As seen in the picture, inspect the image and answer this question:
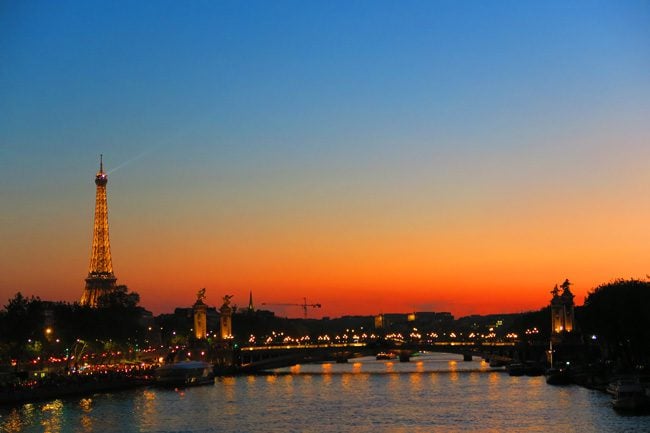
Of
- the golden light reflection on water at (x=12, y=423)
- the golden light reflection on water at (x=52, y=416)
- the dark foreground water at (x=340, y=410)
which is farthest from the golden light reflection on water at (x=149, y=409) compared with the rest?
the golden light reflection on water at (x=12, y=423)

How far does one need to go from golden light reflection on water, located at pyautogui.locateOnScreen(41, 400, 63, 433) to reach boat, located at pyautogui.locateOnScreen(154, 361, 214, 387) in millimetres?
24477

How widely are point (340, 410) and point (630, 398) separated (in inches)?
716

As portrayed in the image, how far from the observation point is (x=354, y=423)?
212 ft

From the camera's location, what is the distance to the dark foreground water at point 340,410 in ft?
204

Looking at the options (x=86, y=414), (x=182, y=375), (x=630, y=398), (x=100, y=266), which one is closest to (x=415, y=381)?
(x=182, y=375)

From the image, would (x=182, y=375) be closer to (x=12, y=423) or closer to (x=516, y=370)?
(x=516, y=370)

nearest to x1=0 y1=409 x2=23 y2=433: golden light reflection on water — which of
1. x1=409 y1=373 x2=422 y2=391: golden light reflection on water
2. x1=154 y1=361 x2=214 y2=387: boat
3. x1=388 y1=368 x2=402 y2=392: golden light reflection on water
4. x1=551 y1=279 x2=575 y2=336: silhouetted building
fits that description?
x1=388 y1=368 x2=402 y2=392: golden light reflection on water

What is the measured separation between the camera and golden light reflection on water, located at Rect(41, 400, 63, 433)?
6169 centimetres

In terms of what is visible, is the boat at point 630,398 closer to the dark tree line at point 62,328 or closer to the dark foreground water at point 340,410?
the dark foreground water at point 340,410

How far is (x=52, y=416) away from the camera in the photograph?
224 ft

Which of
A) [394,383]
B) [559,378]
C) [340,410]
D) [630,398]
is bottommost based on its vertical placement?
[340,410]

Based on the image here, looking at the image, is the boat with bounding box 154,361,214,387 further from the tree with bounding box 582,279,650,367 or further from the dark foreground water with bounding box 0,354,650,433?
the tree with bounding box 582,279,650,367

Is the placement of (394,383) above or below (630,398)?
above

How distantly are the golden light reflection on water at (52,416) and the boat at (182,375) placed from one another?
24.5 metres
